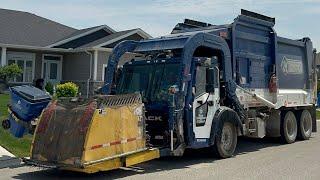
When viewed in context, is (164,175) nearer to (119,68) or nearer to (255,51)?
(119,68)

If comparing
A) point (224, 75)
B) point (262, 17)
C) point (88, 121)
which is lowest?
point (88, 121)

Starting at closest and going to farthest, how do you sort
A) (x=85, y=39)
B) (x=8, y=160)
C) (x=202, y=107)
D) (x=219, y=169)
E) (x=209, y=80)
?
(x=219, y=169), (x=8, y=160), (x=202, y=107), (x=209, y=80), (x=85, y=39)

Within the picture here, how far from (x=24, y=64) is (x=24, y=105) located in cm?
2239

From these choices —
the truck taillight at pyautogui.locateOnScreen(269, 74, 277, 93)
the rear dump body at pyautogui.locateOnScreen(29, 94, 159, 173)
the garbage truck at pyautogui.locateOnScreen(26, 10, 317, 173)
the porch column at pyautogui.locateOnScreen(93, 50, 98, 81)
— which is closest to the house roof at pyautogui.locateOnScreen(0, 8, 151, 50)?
the porch column at pyautogui.locateOnScreen(93, 50, 98, 81)

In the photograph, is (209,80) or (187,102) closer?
(187,102)

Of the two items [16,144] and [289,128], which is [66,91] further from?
[289,128]

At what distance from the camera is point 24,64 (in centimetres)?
3191

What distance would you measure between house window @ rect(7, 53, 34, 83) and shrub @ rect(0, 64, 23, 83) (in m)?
1.62

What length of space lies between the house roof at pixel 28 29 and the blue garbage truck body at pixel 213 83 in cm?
2001

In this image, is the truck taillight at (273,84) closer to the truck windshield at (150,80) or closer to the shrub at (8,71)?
the truck windshield at (150,80)

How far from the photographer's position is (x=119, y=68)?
1169 cm

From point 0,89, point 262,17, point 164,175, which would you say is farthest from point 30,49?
point 164,175

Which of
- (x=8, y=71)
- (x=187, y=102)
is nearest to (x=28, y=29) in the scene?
(x=8, y=71)

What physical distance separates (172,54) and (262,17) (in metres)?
4.08
